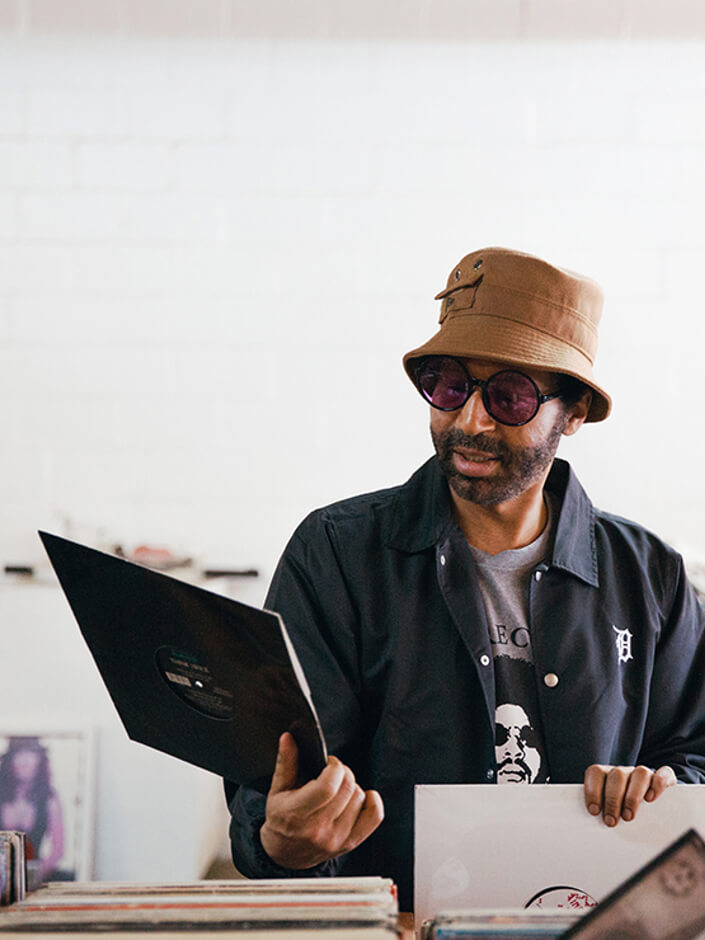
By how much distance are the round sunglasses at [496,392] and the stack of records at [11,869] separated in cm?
83

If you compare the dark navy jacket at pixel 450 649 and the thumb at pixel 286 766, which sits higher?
the dark navy jacket at pixel 450 649

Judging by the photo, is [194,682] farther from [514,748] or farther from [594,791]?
[514,748]

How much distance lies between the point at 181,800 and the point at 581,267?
170cm

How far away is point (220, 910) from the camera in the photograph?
0.76 metres

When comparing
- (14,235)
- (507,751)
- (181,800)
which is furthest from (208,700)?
(14,235)

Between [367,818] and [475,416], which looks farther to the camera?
[475,416]

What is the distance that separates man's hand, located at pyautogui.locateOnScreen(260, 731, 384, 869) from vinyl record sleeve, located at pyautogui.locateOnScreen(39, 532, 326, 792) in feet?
0.05

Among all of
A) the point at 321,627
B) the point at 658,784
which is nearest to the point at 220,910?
the point at 658,784

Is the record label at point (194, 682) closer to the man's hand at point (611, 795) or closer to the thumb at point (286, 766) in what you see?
the thumb at point (286, 766)

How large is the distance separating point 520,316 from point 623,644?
475 millimetres

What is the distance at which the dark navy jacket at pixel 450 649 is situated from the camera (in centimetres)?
138

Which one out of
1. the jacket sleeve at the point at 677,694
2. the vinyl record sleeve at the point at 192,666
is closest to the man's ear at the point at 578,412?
the jacket sleeve at the point at 677,694

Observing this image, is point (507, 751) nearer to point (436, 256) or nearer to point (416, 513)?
point (416, 513)

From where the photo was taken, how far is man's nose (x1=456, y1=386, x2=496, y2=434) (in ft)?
4.70
